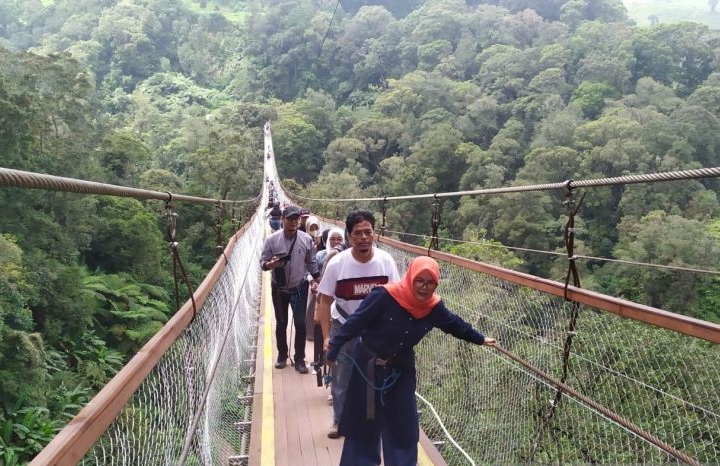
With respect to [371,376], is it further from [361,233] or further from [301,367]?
[301,367]

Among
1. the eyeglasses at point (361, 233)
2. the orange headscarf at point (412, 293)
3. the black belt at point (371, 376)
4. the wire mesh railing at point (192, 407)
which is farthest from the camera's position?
the eyeglasses at point (361, 233)

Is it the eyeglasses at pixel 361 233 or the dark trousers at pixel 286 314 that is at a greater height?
the eyeglasses at pixel 361 233

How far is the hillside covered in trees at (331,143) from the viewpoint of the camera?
10250 mm

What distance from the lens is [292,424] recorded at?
8.43 ft

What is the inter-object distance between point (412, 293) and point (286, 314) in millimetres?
1607

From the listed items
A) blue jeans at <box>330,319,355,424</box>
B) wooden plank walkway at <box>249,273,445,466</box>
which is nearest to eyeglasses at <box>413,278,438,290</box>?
blue jeans at <box>330,319,355,424</box>

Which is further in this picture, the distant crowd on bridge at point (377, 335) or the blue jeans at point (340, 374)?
the blue jeans at point (340, 374)

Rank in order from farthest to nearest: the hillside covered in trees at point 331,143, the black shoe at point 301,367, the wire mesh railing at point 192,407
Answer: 1. the hillside covered in trees at point 331,143
2. the black shoe at point 301,367
3. the wire mesh railing at point 192,407

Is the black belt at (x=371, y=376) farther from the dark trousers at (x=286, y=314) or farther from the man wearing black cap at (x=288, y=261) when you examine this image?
Answer: the dark trousers at (x=286, y=314)

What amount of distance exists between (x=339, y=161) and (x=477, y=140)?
778cm

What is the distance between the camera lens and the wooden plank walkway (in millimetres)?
2246

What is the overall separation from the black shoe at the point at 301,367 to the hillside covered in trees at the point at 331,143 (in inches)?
195

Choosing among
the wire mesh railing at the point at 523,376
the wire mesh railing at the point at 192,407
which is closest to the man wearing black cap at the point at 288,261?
the wire mesh railing at the point at 192,407

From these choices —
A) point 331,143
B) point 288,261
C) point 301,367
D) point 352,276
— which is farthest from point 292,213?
point 331,143
